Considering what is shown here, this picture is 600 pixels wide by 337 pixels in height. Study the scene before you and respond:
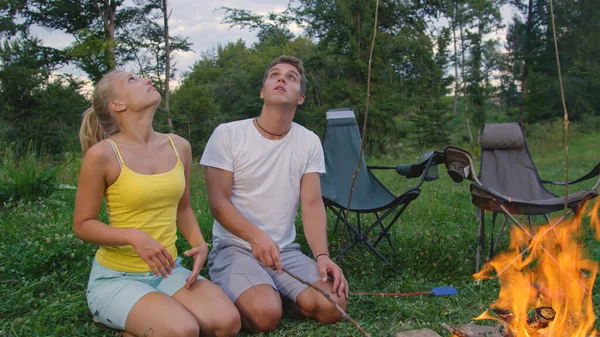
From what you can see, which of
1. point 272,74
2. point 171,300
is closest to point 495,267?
point 272,74

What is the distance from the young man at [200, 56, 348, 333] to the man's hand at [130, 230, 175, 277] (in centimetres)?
43

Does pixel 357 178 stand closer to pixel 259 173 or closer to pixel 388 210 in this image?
pixel 388 210

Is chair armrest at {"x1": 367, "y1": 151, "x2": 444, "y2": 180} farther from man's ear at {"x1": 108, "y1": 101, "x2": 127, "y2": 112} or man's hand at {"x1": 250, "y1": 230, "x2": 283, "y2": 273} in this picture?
man's ear at {"x1": 108, "y1": 101, "x2": 127, "y2": 112}

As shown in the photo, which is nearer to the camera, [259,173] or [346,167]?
[259,173]

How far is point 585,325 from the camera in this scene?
1.90 m

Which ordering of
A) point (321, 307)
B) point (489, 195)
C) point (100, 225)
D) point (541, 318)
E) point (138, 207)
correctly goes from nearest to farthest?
point (541, 318) < point (100, 225) < point (138, 207) < point (321, 307) < point (489, 195)

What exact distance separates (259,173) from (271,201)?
15 cm

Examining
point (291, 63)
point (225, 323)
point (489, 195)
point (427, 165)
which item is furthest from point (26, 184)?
point (489, 195)

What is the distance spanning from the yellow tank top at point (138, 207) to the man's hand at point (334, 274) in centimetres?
67

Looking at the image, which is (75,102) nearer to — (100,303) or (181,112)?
(181,112)

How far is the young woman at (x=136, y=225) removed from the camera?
1.75m

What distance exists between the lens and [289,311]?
92.6 inches

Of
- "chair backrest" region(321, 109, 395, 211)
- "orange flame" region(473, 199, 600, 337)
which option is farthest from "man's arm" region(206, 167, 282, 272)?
"chair backrest" region(321, 109, 395, 211)

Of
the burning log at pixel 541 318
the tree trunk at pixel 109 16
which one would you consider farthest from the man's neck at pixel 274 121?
the tree trunk at pixel 109 16
